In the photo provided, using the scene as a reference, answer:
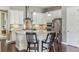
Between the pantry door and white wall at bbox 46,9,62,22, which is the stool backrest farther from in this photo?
the pantry door

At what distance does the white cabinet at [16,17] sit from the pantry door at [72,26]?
2.22ft

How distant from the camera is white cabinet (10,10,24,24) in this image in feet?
4.42

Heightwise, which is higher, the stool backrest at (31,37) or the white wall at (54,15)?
the white wall at (54,15)

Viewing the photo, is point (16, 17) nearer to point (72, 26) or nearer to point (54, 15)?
point (54, 15)

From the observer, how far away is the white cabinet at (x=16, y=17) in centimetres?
135

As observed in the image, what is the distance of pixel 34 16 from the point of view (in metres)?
1.38

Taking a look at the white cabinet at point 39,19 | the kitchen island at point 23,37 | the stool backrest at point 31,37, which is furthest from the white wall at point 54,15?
the stool backrest at point 31,37

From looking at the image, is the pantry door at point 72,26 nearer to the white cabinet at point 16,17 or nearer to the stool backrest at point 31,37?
the stool backrest at point 31,37

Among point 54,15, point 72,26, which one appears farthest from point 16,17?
point 72,26

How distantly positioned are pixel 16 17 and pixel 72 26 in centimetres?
83
